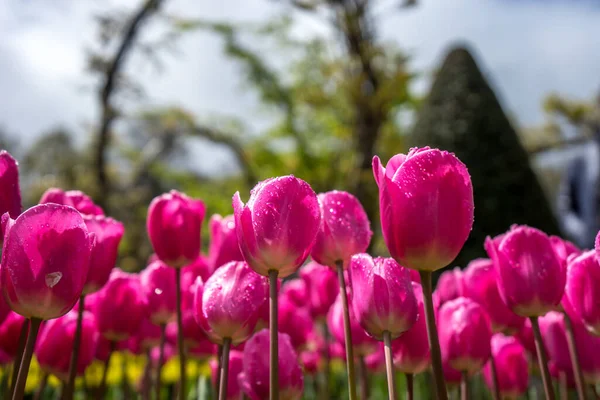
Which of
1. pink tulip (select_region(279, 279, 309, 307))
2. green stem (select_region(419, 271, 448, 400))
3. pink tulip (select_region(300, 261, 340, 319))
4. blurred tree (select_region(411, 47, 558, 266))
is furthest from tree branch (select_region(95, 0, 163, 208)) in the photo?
green stem (select_region(419, 271, 448, 400))

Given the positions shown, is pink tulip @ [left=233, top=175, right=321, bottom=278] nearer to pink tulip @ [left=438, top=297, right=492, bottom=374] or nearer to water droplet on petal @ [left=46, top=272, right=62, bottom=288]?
water droplet on petal @ [left=46, top=272, right=62, bottom=288]

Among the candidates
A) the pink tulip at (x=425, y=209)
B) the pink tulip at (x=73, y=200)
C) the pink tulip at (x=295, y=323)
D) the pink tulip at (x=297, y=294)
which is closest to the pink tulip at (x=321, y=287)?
the pink tulip at (x=295, y=323)

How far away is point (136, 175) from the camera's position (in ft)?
50.7

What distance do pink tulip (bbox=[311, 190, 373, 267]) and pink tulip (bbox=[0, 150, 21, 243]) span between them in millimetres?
→ 419

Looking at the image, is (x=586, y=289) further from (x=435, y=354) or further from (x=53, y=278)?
(x=53, y=278)

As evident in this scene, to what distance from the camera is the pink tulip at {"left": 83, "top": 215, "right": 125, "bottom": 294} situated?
2.77 ft

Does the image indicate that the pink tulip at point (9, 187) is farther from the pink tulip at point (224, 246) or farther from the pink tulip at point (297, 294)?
the pink tulip at point (297, 294)

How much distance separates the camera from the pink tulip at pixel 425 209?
602mm

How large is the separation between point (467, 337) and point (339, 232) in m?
0.30

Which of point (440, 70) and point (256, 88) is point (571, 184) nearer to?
point (440, 70)

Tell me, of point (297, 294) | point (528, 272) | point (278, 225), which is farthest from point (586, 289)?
point (297, 294)

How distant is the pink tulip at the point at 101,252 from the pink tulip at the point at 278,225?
32cm

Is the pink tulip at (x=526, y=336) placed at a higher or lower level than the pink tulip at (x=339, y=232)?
lower

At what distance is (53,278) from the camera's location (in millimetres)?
601
